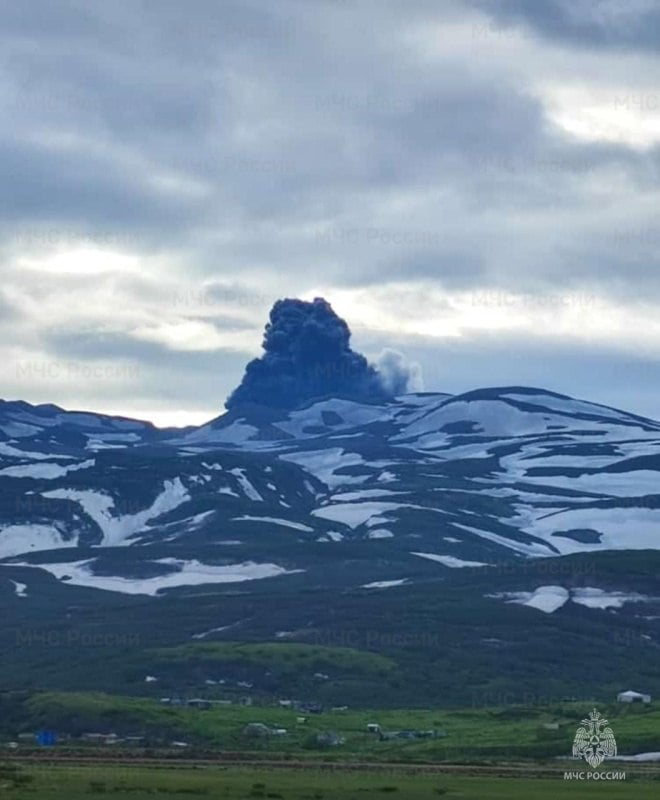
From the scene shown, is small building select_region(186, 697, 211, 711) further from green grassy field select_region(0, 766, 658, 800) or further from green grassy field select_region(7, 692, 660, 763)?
green grassy field select_region(0, 766, 658, 800)

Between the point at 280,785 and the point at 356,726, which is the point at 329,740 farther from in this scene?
the point at 280,785

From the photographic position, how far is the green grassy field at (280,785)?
66.0 metres

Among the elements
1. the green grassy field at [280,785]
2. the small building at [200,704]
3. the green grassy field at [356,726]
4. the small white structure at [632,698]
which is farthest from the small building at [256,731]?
the small white structure at [632,698]

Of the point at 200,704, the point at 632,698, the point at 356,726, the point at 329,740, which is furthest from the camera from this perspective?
the point at 632,698

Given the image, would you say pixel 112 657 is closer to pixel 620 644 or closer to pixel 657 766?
pixel 620 644

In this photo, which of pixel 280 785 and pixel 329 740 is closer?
pixel 280 785

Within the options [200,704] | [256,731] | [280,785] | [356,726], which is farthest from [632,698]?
[280,785]

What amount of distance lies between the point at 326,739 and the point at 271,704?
117 feet

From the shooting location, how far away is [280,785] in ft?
236

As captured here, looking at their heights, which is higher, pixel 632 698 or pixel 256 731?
pixel 256 731

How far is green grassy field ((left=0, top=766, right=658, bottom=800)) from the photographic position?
6600cm

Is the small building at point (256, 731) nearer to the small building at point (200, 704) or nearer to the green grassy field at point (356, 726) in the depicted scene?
the green grassy field at point (356, 726)

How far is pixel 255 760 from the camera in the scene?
3644 inches

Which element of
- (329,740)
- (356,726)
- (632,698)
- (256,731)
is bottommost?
(356,726)
